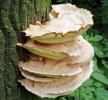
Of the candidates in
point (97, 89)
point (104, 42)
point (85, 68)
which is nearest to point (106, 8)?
point (104, 42)

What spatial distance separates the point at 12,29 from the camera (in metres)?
1.52

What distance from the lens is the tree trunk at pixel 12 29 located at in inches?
59.0

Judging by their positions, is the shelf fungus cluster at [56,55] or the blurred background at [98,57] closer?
the shelf fungus cluster at [56,55]

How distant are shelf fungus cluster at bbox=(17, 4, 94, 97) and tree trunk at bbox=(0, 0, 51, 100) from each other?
0.13 ft

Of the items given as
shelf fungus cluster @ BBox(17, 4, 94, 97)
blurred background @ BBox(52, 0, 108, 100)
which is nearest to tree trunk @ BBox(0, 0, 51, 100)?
shelf fungus cluster @ BBox(17, 4, 94, 97)

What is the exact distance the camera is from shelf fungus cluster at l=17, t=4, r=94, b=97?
145cm

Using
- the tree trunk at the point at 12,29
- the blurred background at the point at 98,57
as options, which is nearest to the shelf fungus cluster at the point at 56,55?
the tree trunk at the point at 12,29

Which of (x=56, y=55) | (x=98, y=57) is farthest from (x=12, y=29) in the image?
(x=98, y=57)

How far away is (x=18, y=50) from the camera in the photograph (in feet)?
5.15

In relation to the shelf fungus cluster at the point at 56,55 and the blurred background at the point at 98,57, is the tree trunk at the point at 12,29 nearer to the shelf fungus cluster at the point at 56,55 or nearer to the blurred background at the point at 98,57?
the shelf fungus cluster at the point at 56,55

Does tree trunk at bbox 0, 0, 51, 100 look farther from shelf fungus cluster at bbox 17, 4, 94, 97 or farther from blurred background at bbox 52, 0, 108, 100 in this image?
blurred background at bbox 52, 0, 108, 100

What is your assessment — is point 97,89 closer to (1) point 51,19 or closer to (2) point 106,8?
(1) point 51,19

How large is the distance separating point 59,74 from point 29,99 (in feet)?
0.85

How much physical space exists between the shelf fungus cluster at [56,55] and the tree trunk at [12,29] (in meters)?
0.04
